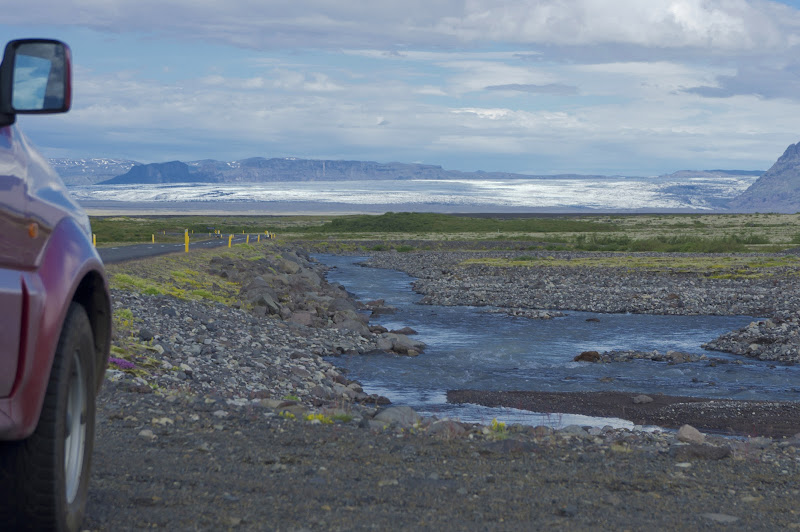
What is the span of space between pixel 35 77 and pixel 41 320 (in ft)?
3.42

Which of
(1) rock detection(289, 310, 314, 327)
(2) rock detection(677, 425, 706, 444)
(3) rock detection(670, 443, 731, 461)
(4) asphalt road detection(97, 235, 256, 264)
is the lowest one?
(1) rock detection(289, 310, 314, 327)

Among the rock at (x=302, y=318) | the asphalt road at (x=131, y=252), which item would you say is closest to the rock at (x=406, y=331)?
the rock at (x=302, y=318)

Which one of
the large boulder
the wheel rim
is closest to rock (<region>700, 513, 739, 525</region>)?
the wheel rim

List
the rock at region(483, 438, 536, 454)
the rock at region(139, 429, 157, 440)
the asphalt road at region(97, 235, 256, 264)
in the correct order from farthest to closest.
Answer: the asphalt road at region(97, 235, 256, 264) → the rock at region(483, 438, 536, 454) → the rock at region(139, 429, 157, 440)

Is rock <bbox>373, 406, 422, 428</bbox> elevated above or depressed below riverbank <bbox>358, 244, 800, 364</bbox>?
above

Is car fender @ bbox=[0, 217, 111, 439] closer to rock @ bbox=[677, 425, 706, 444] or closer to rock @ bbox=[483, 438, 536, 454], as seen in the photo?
rock @ bbox=[483, 438, 536, 454]

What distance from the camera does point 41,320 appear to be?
363 centimetres

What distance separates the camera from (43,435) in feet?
12.6

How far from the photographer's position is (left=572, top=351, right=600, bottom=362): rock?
21.4m

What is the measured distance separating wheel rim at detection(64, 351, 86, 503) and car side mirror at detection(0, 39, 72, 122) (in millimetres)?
1243

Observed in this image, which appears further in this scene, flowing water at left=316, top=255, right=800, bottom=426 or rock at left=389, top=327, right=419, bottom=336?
rock at left=389, top=327, right=419, bottom=336

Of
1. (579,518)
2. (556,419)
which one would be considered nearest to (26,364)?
(579,518)

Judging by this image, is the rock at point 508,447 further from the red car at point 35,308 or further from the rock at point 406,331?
the rock at point 406,331

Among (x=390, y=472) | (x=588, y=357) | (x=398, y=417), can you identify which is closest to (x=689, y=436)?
(x=398, y=417)
